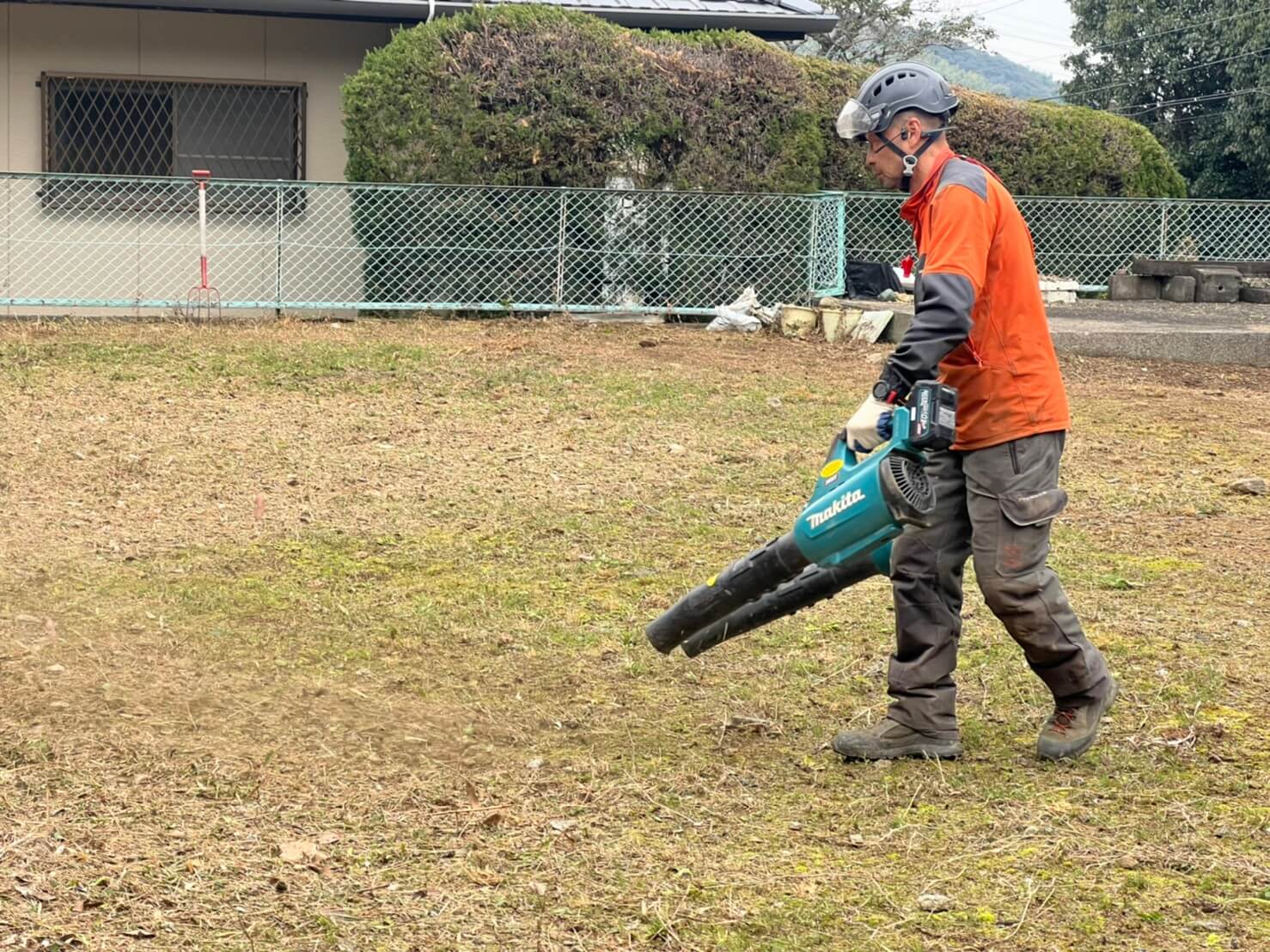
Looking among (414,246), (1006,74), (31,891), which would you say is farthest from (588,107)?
(1006,74)

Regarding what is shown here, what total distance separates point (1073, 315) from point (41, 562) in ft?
34.3

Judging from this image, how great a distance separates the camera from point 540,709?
→ 4844mm

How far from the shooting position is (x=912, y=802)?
412 cm

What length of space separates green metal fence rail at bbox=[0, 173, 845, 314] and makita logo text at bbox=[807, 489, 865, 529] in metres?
9.83

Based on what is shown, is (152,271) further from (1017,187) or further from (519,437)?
(1017,187)

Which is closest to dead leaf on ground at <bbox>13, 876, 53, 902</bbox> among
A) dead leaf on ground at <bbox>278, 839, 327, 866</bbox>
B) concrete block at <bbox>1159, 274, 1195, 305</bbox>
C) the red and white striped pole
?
dead leaf on ground at <bbox>278, 839, 327, 866</bbox>

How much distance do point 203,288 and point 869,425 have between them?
10243mm

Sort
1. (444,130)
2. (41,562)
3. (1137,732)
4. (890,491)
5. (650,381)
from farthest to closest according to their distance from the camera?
(444,130), (650,381), (41,562), (1137,732), (890,491)

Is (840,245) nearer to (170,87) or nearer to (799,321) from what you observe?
(799,321)

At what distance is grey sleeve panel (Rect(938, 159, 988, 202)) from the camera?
4.16m

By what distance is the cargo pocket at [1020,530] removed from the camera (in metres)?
4.20

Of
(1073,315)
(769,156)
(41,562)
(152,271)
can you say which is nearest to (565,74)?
(769,156)

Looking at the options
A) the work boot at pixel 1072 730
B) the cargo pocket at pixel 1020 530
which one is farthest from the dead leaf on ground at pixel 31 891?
the work boot at pixel 1072 730

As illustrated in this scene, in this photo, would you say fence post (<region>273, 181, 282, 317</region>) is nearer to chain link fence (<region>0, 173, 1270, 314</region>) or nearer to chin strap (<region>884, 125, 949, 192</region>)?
chain link fence (<region>0, 173, 1270, 314</region>)
